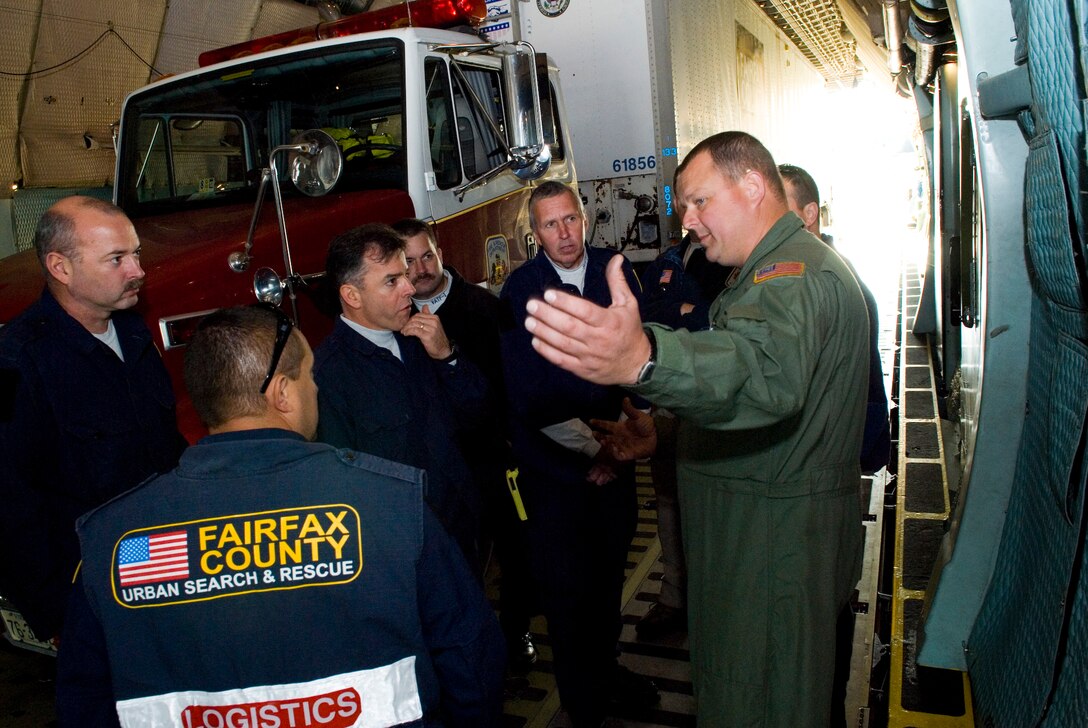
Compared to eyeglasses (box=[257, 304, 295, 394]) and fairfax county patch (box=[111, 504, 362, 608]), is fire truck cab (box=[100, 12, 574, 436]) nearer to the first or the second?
eyeglasses (box=[257, 304, 295, 394])

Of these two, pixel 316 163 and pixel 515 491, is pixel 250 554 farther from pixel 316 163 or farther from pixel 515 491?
pixel 316 163

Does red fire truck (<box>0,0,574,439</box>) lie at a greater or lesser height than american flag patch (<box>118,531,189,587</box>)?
greater

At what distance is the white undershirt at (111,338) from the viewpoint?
2.55 metres

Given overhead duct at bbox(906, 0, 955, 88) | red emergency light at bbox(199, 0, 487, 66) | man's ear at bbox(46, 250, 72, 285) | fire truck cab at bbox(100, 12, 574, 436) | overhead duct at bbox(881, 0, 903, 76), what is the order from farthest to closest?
overhead duct at bbox(881, 0, 903, 76), red emergency light at bbox(199, 0, 487, 66), fire truck cab at bbox(100, 12, 574, 436), overhead duct at bbox(906, 0, 955, 88), man's ear at bbox(46, 250, 72, 285)

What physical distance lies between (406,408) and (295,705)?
119cm

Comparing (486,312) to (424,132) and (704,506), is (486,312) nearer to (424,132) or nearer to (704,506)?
(424,132)

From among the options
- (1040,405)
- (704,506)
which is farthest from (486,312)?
(1040,405)

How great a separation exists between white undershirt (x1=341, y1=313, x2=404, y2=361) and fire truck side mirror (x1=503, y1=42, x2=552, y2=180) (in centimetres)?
173

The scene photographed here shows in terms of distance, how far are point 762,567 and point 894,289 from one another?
36.5 feet

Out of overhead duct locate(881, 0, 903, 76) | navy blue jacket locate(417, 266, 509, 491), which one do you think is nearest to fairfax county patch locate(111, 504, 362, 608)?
navy blue jacket locate(417, 266, 509, 491)

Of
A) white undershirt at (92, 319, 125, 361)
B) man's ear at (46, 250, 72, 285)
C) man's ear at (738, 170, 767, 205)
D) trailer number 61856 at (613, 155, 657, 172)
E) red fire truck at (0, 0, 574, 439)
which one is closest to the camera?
man's ear at (738, 170, 767, 205)

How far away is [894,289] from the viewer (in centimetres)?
1188

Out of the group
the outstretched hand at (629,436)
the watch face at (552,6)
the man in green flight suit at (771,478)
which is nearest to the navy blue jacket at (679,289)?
the outstretched hand at (629,436)

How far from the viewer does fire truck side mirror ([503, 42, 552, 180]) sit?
389 cm
